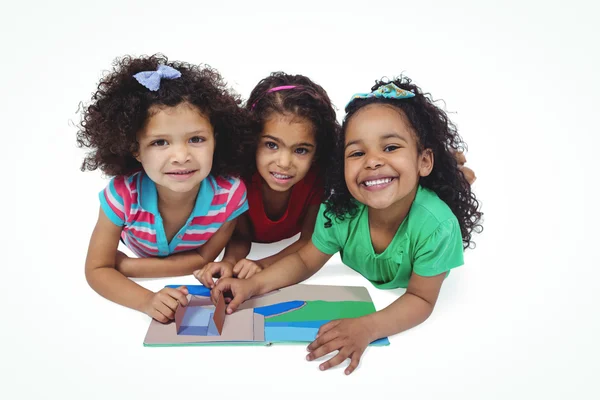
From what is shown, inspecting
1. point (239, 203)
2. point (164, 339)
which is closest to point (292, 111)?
point (239, 203)

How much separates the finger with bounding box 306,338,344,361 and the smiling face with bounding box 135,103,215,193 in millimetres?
704

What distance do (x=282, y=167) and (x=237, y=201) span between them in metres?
0.24

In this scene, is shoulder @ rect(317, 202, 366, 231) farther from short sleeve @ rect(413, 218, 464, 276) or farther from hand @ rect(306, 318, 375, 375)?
hand @ rect(306, 318, 375, 375)

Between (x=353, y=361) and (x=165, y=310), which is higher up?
(x=165, y=310)

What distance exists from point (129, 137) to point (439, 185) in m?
1.07

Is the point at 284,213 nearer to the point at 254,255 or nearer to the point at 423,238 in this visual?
the point at 254,255

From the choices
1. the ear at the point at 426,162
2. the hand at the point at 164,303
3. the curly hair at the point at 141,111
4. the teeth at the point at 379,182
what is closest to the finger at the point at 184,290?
the hand at the point at 164,303

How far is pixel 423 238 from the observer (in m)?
1.95

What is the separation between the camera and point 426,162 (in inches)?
78.5

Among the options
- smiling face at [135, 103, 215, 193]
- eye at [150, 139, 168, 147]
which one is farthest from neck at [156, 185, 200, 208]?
eye at [150, 139, 168, 147]

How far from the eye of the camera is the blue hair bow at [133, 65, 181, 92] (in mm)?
1924

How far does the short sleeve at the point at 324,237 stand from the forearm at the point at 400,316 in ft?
1.11

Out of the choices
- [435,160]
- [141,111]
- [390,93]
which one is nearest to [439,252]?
[435,160]

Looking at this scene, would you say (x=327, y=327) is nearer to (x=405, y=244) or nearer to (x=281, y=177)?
(x=405, y=244)
